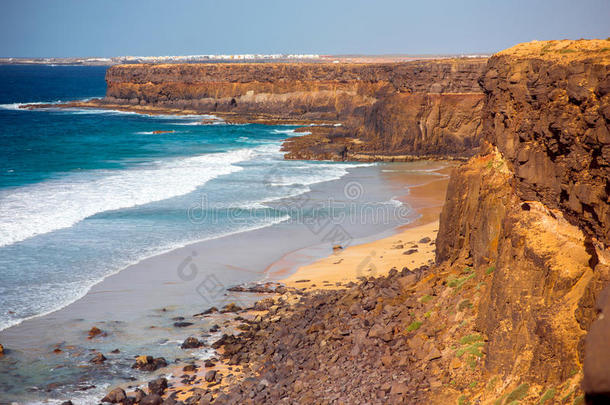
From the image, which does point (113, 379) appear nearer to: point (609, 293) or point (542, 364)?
point (542, 364)

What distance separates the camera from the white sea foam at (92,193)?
2239cm

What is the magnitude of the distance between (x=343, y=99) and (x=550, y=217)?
61.7 metres

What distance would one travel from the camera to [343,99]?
68062 millimetres

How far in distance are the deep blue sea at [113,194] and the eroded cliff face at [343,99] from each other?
5551 millimetres

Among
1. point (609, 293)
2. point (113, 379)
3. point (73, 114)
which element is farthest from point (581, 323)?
point (73, 114)

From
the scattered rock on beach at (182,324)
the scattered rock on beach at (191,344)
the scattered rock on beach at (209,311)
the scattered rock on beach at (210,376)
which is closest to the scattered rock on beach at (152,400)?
the scattered rock on beach at (210,376)

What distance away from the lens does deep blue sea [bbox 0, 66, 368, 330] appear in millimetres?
17062

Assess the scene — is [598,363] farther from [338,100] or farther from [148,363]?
[338,100]

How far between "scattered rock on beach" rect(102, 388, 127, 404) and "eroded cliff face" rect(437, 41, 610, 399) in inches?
232

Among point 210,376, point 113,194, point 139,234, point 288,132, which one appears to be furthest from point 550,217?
point 288,132

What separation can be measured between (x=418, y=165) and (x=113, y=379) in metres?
28.2

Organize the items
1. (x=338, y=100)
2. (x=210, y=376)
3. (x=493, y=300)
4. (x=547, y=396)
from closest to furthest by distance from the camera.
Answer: (x=547, y=396) → (x=493, y=300) → (x=210, y=376) → (x=338, y=100)

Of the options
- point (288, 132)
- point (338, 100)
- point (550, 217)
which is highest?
point (338, 100)

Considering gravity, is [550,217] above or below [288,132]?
above
